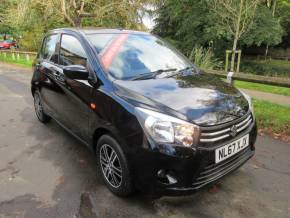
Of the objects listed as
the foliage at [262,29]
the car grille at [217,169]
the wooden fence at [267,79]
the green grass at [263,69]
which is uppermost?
the foliage at [262,29]

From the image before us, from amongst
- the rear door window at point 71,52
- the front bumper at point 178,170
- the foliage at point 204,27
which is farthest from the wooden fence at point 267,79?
the foliage at point 204,27

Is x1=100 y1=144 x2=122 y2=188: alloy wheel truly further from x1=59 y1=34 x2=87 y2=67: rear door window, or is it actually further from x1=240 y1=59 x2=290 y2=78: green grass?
x1=240 y1=59 x2=290 y2=78: green grass

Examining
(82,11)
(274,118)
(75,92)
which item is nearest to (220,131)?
(75,92)

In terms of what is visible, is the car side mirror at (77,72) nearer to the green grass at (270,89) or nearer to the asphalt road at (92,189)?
the asphalt road at (92,189)

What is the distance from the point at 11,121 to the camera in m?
5.82

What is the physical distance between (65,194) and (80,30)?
2258 mm

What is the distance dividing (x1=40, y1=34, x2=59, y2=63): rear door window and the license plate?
302 centimetres

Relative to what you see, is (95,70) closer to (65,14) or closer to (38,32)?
(65,14)

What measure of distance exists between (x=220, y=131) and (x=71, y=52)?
2444 millimetres

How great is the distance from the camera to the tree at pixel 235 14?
17281mm

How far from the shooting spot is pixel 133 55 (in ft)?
12.0

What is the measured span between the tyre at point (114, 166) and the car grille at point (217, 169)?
2.32 ft

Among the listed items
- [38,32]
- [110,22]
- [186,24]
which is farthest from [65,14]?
[186,24]

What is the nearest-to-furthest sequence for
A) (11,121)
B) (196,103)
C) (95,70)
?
(196,103) → (95,70) → (11,121)
